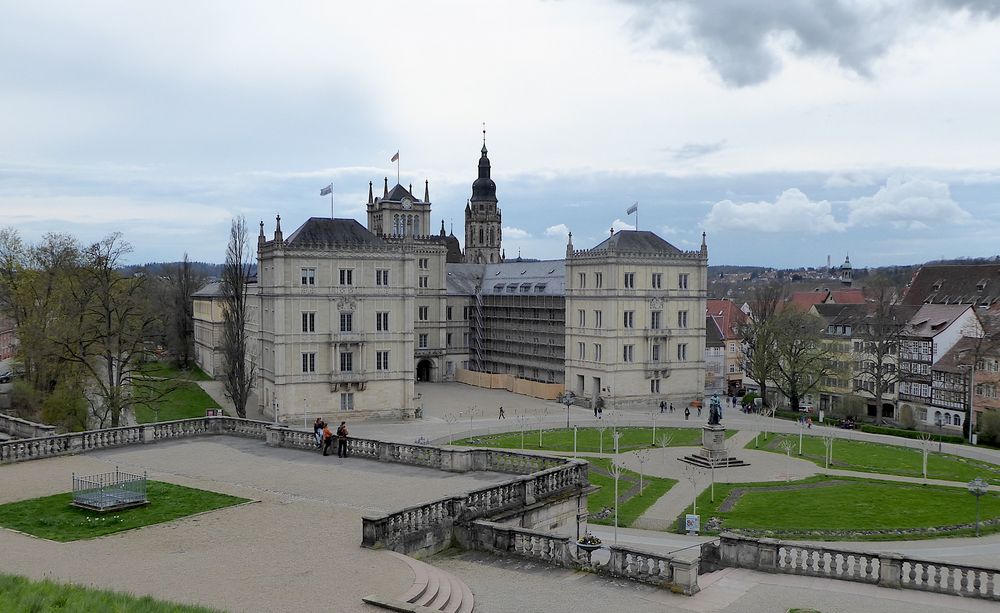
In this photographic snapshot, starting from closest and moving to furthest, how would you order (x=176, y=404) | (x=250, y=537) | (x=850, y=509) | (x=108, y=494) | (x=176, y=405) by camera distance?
(x=250, y=537), (x=108, y=494), (x=850, y=509), (x=176, y=405), (x=176, y=404)

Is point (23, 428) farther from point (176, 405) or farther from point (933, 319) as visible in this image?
point (933, 319)

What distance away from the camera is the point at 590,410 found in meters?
75.6

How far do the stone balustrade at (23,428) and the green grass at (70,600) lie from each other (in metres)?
20.7

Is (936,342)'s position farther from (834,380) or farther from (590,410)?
(590,410)

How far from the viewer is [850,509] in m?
38.8

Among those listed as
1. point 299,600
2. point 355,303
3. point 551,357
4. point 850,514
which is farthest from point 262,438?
point 551,357

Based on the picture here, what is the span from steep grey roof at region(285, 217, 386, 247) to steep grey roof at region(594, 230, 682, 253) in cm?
2207

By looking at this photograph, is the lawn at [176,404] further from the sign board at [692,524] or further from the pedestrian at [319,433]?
the sign board at [692,524]

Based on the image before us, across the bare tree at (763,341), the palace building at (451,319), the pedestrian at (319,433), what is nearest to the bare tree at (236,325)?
the palace building at (451,319)

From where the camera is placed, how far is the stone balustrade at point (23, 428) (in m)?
34.3

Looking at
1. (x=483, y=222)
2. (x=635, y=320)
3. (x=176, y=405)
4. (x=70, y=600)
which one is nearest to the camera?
(x=70, y=600)

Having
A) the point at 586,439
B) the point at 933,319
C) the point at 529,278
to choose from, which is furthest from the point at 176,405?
the point at 933,319

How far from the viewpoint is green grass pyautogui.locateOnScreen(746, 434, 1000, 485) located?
48.7 metres

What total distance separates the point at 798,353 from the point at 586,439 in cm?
2735
